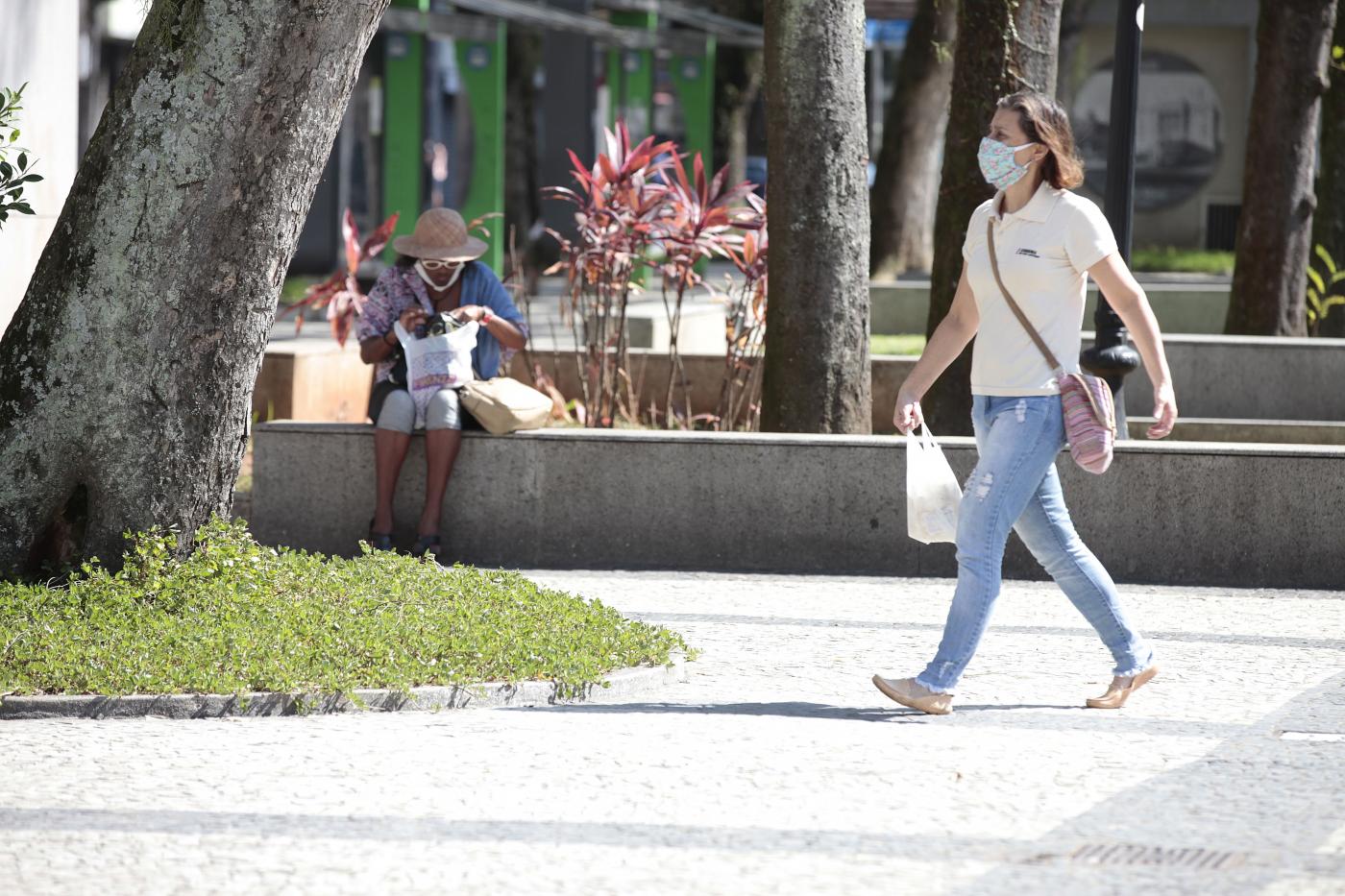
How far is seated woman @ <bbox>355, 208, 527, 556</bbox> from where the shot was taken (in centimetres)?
957

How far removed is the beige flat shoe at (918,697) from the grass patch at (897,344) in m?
8.55

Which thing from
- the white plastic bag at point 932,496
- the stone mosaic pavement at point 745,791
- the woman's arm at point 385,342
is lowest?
the stone mosaic pavement at point 745,791

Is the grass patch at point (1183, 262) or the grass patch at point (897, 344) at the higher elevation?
the grass patch at point (897, 344)

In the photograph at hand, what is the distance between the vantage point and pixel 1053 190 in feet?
20.9

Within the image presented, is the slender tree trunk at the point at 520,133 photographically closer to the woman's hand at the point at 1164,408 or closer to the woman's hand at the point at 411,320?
the woman's hand at the point at 411,320

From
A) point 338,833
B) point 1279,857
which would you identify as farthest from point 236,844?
point 1279,857

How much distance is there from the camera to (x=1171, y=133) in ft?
132

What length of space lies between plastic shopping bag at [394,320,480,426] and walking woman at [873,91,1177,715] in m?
3.63

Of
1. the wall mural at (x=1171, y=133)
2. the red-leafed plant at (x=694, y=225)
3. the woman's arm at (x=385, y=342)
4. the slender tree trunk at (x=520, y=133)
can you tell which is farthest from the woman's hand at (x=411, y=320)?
the wall mural at (x=1171, y=133)

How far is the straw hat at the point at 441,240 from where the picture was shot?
9.80 metres

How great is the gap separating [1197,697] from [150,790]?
10.9 ft

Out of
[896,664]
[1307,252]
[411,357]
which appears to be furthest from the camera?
[1307,252]

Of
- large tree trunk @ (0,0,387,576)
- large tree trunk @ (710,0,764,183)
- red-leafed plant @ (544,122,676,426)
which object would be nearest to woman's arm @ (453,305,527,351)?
red-leafed plant @ (544,122,676,426)

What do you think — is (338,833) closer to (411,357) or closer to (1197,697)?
(1197,697)
